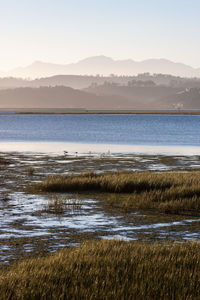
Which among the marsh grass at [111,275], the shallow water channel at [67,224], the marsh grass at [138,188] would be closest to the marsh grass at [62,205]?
the shallow water channel at [67,224]

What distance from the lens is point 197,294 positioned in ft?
27.7

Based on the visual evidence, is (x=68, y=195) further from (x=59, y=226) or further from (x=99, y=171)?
(x=99, y=171)

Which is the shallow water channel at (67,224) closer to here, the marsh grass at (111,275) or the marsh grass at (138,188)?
the marsh grass at (138,188)

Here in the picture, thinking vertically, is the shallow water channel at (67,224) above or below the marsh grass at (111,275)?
below

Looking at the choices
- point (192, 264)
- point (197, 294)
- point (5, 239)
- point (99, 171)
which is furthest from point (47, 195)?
point (197, 294)

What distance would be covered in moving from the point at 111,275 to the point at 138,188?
46.7 ft

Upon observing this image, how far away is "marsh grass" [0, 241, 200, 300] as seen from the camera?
816cm

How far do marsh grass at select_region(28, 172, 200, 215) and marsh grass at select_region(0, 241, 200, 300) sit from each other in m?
8.00

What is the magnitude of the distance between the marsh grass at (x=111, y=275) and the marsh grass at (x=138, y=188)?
800cm

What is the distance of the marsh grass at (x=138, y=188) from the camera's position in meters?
19.3

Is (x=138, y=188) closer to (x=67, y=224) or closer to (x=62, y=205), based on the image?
(x=62, y=205)

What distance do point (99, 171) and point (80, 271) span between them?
73.3 ft

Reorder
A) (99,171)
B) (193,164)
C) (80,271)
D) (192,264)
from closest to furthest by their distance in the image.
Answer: (80,271), (192,264), (99,171), (193,164)

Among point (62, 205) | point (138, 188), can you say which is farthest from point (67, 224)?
point (138, 188)
